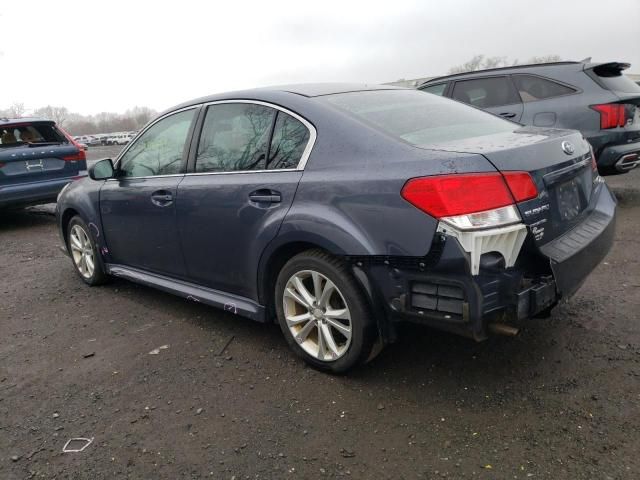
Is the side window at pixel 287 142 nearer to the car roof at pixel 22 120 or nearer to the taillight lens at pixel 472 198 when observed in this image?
the taillight lens at pixel 472 198

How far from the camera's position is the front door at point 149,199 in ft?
12.5

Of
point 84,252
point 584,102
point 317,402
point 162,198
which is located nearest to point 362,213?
point 317,402

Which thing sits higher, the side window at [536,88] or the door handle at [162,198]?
the side window at [536,88]

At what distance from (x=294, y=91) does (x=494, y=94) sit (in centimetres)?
459

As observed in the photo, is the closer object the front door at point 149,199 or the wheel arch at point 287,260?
the wheel arch at point 287,260

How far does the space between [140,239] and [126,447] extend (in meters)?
1.89

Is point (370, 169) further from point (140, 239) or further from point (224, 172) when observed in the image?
point (140, 239)

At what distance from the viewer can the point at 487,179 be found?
2412 mm

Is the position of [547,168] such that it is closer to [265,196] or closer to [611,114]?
[265,196]

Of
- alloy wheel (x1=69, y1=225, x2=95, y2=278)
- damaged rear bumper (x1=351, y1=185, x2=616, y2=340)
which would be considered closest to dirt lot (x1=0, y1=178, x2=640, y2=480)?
damaged rear bumper (x1=351, y1=185, x2=616, y2=340)

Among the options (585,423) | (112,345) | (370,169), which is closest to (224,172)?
(370,169)

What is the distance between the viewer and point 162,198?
3.82m

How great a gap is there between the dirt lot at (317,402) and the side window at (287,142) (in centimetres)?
115

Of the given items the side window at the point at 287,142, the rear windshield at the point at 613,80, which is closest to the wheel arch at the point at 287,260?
the side window at the point at 287,142
